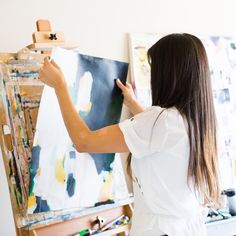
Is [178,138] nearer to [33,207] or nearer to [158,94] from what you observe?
[158,94]

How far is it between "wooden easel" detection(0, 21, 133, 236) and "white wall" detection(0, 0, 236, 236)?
0.91 feet

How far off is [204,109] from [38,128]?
22.0 inches

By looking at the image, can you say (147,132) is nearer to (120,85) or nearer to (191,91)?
(191,91)

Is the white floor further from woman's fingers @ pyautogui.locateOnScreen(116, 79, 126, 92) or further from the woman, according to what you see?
woman's fingers @ pyautogui.locateOnScreen(116, 79, 126, 92)

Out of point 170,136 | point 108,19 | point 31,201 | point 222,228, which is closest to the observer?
point 170,136

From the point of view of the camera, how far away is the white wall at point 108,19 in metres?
1.47

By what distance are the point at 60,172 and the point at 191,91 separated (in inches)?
22.0

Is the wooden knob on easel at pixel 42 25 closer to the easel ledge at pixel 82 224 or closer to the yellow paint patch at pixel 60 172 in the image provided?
the yellow paint patch at pixel 60 172

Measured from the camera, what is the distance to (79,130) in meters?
1.00

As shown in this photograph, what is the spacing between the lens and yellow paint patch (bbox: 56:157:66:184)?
3.92 ft

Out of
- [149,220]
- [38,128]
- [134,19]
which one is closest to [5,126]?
[38,128]

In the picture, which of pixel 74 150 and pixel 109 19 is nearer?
pixel 74 150

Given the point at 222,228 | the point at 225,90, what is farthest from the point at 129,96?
the point at 222,228

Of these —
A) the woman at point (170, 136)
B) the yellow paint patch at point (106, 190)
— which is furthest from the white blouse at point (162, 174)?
the yellow paint patch at point (106, 190)
